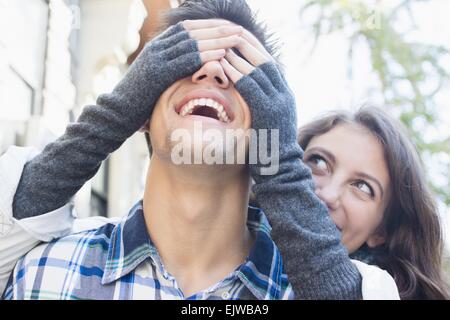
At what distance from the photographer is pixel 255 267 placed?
1.17m

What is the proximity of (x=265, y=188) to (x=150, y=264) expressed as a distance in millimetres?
276

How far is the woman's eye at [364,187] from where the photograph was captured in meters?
1.57

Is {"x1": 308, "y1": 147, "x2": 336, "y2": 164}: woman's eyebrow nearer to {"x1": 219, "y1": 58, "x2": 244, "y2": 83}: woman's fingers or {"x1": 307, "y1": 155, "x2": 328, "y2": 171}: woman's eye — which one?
{"x1": 307, "y1": 155, "x2": 328, "y2": 171}: woman's eye

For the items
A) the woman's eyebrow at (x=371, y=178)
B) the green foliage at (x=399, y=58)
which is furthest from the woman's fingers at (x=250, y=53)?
the green foliage at (x=399, y=58)

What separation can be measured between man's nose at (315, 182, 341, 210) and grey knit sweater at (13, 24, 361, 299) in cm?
31

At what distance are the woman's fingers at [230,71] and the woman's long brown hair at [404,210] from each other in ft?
1.89

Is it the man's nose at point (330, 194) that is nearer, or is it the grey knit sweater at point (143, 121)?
the grey knit sweater at point (143, 121)

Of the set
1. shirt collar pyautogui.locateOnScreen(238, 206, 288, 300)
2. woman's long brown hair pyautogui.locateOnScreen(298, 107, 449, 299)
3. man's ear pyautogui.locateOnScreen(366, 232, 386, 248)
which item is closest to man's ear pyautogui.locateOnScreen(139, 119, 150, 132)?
shirt collar pyautogui.locateOnScreen(238, 206, 288, 300)

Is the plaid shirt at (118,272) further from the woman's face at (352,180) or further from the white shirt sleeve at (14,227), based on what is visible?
the woman's face at (352,180)

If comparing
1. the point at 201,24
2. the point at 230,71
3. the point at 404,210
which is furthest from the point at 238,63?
the point at 404,210

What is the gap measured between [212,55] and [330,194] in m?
0.52

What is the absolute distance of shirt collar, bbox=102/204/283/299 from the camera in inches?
44.1

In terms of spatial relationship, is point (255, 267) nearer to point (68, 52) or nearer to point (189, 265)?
point (189, 265)
